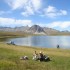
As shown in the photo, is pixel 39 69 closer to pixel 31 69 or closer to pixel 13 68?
pixel 31 69

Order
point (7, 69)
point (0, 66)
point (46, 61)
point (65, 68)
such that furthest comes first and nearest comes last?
point (46, 61) → point (65, 68) → point (0, 66) → point (7, 69)

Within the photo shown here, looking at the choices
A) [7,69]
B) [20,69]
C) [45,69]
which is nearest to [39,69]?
[45,69]

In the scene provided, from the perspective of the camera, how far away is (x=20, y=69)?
77.0ft

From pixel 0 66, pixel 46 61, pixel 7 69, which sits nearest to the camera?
pixel 7 69

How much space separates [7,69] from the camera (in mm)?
23078

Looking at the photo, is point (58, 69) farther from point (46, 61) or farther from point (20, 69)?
point (46, 61)

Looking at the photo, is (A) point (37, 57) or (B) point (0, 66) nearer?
(B) point (0, 66)

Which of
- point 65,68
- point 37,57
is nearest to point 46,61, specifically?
point 37,57

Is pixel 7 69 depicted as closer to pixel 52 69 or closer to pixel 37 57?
pixel 52 69

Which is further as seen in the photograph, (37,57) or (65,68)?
(37,57)

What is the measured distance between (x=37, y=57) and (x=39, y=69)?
920cm

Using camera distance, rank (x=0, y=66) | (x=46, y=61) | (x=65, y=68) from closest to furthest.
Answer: (x=0, y=66) < (x=65, y=68) < (x=46, y=61)

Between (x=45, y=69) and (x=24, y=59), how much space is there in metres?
9.57

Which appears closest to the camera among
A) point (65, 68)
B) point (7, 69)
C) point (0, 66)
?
point (7, 69)
